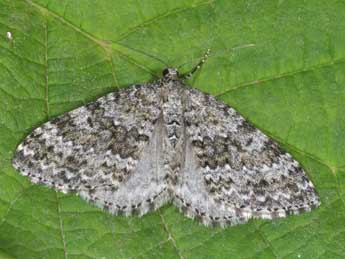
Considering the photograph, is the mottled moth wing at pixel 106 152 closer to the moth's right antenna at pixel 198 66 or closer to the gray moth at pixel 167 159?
the gray moth at pixel 167 159

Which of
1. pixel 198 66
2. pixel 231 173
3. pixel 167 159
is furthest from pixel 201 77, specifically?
pixel 231 173

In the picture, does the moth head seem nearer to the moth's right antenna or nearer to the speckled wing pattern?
the speckled wing pattern

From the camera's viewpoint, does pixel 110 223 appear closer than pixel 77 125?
Yes

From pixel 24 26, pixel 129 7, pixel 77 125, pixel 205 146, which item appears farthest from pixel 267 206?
pixel 24 26

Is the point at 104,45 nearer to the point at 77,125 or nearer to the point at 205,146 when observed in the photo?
the point at 77,125

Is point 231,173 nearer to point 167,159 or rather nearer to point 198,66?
point 167,159

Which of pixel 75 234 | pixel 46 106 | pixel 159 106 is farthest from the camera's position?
pixel 159 106

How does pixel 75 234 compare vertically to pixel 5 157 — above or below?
below
